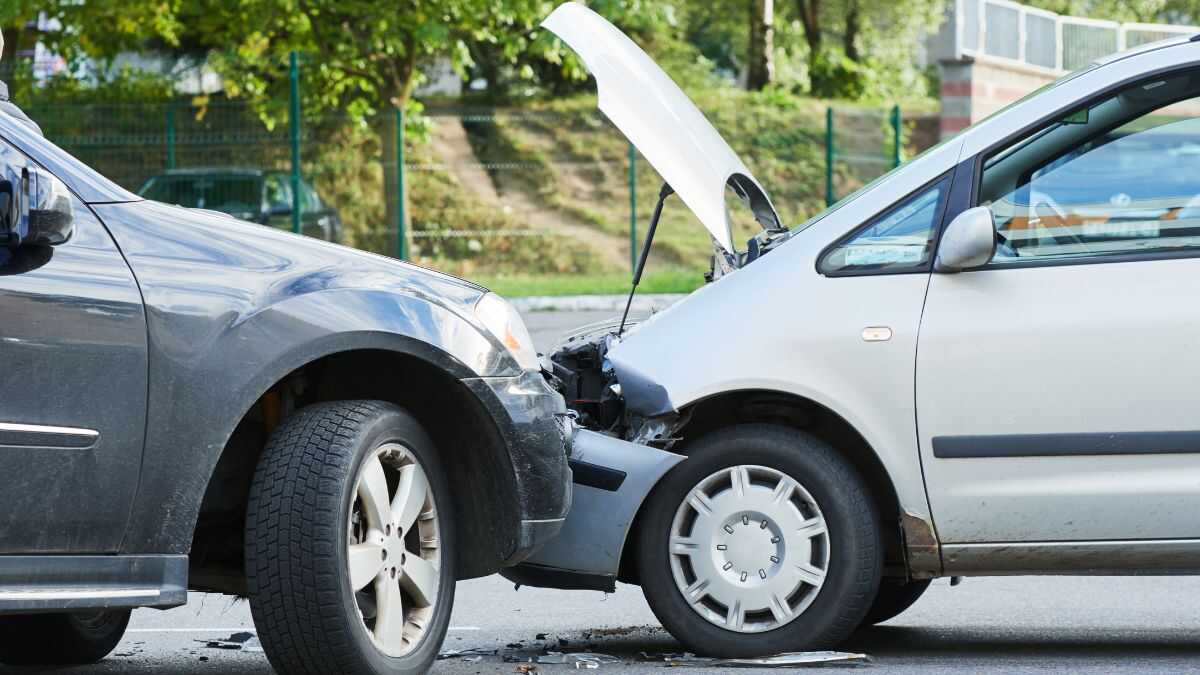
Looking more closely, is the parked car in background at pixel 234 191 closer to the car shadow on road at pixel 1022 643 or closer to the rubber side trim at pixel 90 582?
the car shadow on road at pixel 1022 643

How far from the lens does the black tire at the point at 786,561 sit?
520cm

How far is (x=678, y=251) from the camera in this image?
27906mm

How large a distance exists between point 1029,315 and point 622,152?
82.6ft

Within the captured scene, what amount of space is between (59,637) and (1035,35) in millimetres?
26602

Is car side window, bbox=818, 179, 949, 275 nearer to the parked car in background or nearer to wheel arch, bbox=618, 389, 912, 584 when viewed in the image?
wheel arch, bbox=618, 389, 912, 584

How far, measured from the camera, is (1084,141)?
535 centimetres

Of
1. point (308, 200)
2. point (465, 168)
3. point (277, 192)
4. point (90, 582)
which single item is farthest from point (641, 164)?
point (90, 582)

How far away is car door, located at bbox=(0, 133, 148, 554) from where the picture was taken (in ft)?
13.1

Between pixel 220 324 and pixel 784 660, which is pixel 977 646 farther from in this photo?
pixel 220 324

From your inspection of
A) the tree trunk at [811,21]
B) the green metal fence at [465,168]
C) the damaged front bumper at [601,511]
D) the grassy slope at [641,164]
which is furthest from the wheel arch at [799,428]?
the tree trunk at [811,21]

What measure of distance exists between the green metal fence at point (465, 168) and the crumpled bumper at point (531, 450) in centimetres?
1660

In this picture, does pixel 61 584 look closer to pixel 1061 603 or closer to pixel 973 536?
pixel 973 536

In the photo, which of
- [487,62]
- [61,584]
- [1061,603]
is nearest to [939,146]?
[1061,603]

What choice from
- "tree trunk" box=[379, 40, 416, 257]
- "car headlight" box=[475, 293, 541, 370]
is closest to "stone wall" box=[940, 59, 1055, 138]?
"tree trunk" box=[379, 40, 416, 257]
